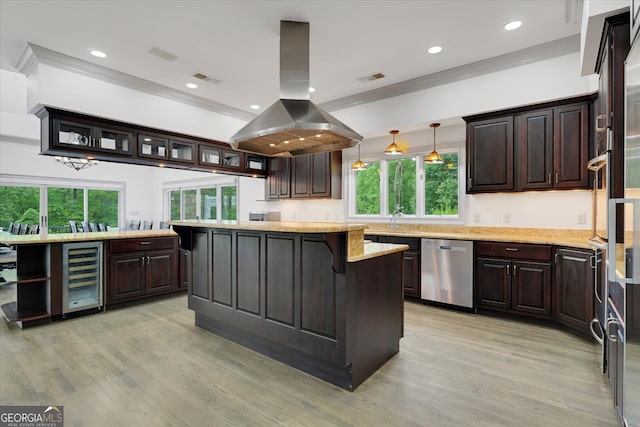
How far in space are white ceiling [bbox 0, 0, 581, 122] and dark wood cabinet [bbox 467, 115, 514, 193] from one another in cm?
77

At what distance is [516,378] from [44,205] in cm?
988

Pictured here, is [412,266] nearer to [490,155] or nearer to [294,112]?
[490,155]

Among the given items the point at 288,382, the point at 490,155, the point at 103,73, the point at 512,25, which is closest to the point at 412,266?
the point at 490,155

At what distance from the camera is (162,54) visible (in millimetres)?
3561

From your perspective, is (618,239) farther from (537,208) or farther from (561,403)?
(537,208)

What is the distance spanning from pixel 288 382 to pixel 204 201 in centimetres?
718

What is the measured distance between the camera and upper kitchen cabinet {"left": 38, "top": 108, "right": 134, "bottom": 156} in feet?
12.0

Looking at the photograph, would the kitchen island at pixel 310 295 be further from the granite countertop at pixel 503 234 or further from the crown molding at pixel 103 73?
the crown molding at pixel 103 73

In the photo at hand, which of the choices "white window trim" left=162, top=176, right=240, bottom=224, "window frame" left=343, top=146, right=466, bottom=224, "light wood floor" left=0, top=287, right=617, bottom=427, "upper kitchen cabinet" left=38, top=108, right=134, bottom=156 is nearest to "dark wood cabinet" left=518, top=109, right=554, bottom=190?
"window frame" left=343, top=146, right=466, bottom=224

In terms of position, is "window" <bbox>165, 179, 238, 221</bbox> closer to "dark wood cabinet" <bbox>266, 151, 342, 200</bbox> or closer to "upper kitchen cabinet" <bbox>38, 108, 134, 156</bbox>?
"dark wood cabinet" <bbox>266, 151, 342, 200</bbox>

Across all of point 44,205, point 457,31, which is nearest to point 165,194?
point 44,205

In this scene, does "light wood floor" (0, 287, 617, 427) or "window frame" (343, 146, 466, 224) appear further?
"window frame" (343, 146, 466, 224)

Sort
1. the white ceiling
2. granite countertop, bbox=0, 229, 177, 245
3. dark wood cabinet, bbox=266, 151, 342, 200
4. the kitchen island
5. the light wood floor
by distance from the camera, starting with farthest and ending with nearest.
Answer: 1. dark wood cabinet, bbox=266, 151, 342, 200
2. granite countertop, bbox=0, 229, 177, 245
3. the white ceiling
4. the kitchen island
5. the light wood floor

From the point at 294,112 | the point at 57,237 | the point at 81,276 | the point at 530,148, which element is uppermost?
the point at 294,112
